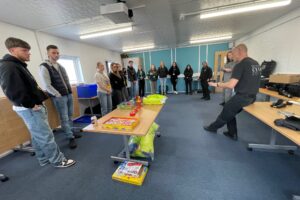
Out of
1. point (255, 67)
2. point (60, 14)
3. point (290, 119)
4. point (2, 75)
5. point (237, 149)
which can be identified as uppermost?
point (60, 14)

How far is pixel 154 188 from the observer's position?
1508 mm

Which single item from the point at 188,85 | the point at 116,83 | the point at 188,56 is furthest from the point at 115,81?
the point at 188,56

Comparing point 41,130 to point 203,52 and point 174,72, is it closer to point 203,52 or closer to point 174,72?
point 174,72

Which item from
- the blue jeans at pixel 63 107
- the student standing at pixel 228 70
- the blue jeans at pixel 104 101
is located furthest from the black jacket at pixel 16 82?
the student standing at pixel 228 70

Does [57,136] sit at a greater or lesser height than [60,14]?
lesser

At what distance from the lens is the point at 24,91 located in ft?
4.91

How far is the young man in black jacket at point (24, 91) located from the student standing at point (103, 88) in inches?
59.5

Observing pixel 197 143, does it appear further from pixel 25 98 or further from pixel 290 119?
pixel 25 98

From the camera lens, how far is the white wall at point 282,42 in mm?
3281

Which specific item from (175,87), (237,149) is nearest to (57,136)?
(237,149)

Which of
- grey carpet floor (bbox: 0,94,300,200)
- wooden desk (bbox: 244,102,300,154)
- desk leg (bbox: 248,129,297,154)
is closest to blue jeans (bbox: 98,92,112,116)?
grey carpet floor (bbox: 0,94,300,200)

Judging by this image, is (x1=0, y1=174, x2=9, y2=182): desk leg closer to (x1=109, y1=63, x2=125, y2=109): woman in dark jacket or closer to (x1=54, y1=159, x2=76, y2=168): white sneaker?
(x1=54, y1=159, x2=76, y2=168): white sneaker

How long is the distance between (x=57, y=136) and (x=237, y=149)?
11.6 feet

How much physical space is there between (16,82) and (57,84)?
2.69ft
